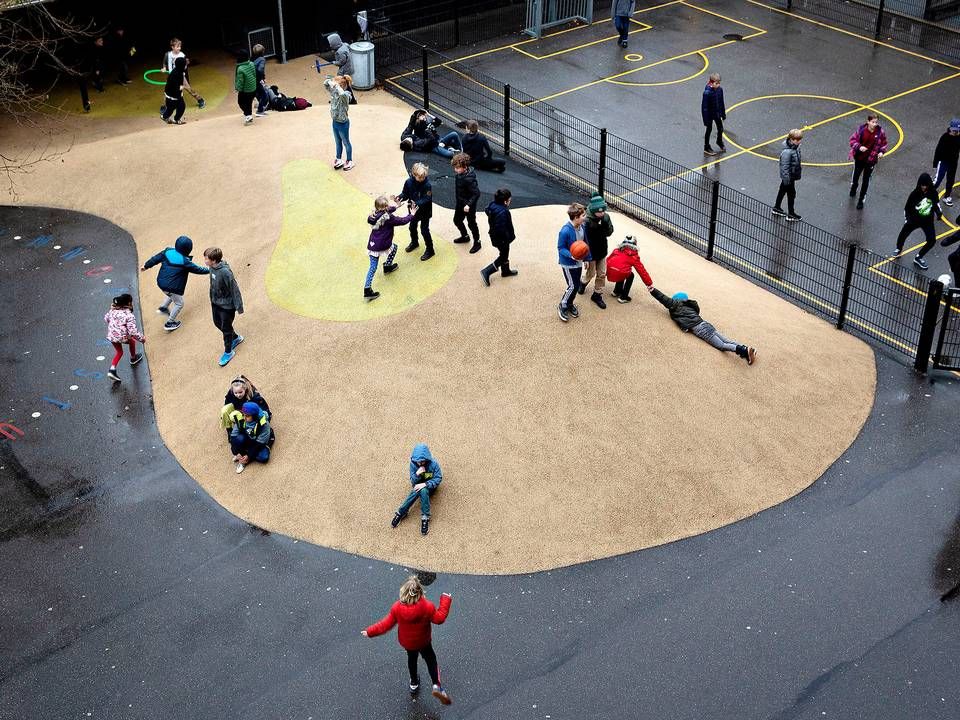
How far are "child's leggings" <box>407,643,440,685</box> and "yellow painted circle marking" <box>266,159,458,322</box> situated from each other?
6413mm

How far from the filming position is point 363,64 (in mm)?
25109

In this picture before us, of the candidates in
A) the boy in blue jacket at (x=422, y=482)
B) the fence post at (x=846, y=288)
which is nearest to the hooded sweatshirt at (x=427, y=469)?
the boy in blue jacket at (x=422, y=482)

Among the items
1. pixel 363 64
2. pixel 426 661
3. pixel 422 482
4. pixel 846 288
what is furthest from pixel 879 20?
pixel 426 661

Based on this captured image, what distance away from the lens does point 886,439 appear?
558 inches

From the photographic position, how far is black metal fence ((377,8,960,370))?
671 inches

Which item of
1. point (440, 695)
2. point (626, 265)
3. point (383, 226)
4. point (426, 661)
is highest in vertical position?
point (383, 226)

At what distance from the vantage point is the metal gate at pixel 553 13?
93.9 ft

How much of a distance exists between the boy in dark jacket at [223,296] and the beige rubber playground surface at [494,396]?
34 centimetres

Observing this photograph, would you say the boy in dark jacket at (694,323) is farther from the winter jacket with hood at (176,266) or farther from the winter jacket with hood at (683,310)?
the winter jacket with hood at (176,266)

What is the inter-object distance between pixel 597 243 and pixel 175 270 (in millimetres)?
6388

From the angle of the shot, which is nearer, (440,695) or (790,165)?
(440,695)

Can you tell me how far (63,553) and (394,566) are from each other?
412cm

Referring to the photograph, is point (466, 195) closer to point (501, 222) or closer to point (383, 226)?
point (501, 222)

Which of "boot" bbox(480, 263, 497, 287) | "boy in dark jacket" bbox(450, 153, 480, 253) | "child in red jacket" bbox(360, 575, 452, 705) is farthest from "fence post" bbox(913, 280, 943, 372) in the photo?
"child in red jacket" bbox(360, 575, 452, 705)
